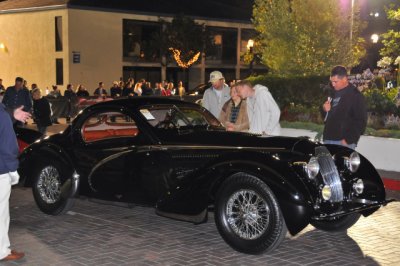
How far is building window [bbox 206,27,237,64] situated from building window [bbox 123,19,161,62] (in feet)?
18.6

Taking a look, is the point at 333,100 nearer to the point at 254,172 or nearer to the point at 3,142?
the point at 254,172

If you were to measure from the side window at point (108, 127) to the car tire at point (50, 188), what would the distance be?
0.65m

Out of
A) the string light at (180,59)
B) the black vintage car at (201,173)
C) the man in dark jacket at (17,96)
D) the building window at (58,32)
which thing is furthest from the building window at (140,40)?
the black vintage car at (201,173)

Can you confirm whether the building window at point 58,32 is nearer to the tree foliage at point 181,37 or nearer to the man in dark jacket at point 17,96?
the tree foliage at point 181,37

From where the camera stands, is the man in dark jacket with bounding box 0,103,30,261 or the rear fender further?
the rear fender

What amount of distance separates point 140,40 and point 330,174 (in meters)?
33.8

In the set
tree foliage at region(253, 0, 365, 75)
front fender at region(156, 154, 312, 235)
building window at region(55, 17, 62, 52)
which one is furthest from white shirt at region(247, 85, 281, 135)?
building window at region(55, 17, 62, 52)

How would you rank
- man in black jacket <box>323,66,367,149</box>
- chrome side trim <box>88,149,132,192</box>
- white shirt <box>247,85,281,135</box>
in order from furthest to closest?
white shirt <box>247,85,281,135</box> < man in black jacket <box>323,66,367,149</box> < chrome side trim <box>88,149,132,192</box>


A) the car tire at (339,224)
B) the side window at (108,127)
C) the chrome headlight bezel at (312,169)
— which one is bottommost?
the car tire at (339,224)

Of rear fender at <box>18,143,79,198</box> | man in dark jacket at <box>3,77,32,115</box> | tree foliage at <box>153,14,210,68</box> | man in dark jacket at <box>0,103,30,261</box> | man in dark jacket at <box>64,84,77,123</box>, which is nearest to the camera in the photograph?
man in dark jacket at <box>0,103,30,261</box>

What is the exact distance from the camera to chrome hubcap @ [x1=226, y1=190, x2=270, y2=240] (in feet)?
21.1

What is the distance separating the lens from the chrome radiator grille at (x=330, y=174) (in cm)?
645

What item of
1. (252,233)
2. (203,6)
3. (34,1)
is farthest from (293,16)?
(203,6)

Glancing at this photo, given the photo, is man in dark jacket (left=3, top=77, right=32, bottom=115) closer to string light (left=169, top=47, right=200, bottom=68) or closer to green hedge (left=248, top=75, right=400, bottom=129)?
green hedge (left=248, top=75, right=400, bottom=129)
